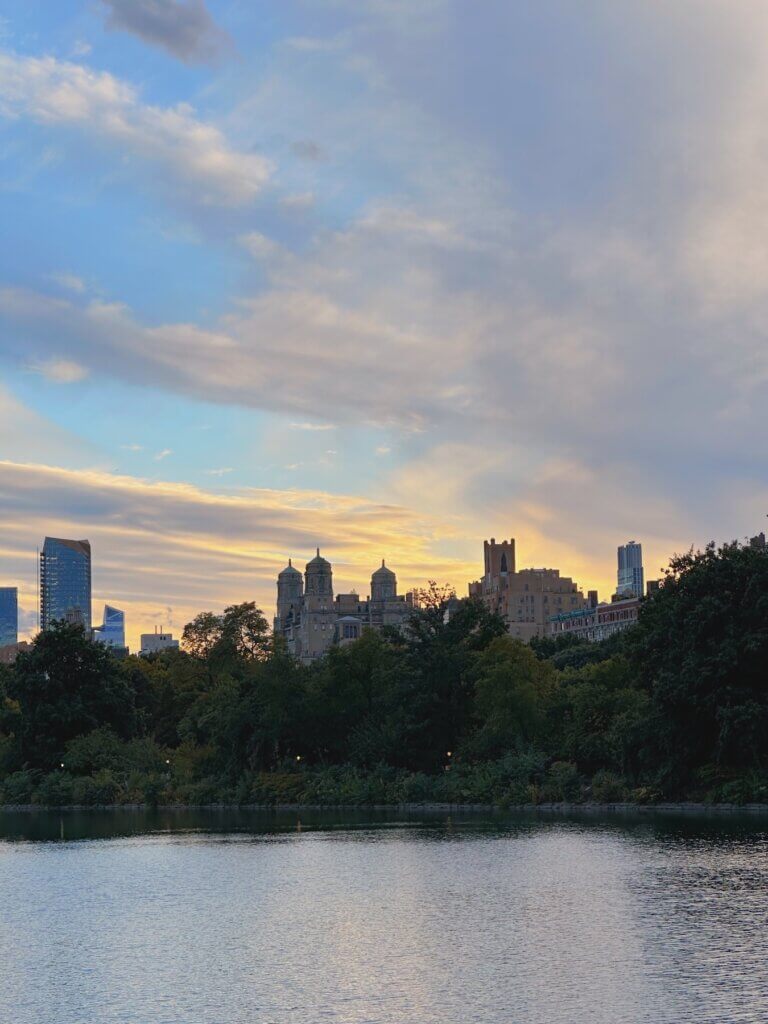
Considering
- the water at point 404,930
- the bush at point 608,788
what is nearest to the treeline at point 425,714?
the bush at point 608,788

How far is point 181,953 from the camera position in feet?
101

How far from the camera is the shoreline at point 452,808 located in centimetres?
6172

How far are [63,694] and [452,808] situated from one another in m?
39.1

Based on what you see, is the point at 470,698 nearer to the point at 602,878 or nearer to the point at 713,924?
the point at 602,878

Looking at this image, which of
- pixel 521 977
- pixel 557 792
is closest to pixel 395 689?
pixel 557 792

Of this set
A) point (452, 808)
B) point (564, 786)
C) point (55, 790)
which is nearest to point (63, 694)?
point (55, 790)

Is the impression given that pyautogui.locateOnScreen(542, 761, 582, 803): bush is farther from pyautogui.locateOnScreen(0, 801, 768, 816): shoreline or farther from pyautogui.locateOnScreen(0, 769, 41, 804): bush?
pyautogui.locateOnScreen(0, 769, 41, 804): bush

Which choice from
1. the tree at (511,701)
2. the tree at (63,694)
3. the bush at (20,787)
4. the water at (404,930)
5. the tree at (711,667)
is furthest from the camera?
the tree at (63,694)

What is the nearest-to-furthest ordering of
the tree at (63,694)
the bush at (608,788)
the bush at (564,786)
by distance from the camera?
the bush at (608,788) → the bush at (564,786) → the tree at (63,694)

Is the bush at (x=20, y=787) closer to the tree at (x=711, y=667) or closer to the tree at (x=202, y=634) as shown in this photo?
the tree at (x=202, y=634)

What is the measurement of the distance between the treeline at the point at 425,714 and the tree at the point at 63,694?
0.14m

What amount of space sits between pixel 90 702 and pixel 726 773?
55.0 metres

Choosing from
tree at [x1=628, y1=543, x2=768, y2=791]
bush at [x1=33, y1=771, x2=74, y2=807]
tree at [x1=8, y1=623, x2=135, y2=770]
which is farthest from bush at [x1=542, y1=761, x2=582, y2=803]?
tree at [x1=8, y1=623, x2=135, y2=770]

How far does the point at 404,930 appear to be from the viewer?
107ft
